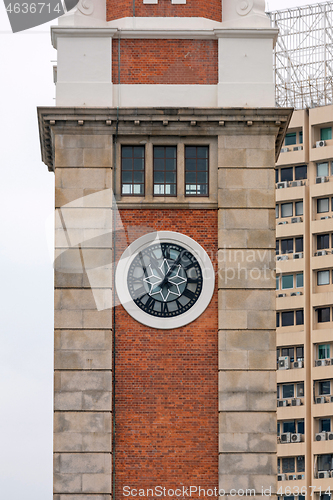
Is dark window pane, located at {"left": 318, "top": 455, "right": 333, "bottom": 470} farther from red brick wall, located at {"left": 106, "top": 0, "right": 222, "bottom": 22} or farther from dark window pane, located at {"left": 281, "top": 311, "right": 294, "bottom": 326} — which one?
red brick wall, located at {"left": 106, "top": 0, "right": 222, "bottom": 22}

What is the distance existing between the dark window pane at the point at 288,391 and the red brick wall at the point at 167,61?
1942 inches

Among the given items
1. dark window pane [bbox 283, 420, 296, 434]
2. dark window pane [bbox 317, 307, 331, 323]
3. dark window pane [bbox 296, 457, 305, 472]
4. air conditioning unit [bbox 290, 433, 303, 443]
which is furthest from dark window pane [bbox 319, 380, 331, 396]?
dark window pane [bbox 296, 457, 305, 472]

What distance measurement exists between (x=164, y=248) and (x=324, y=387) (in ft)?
162

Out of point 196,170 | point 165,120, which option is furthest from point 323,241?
point 165,120

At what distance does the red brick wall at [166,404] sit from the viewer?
113 feet

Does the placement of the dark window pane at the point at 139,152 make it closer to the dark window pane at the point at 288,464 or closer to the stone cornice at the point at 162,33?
the stone cornice at the point at 162,33

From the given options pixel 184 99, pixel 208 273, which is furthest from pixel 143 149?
pixel 208 273

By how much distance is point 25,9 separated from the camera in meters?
39.2

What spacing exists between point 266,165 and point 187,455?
353 inches

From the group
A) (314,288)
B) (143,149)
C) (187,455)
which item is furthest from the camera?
(314,288)

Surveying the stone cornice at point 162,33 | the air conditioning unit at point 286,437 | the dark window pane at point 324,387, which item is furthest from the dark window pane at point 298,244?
the stone cornice at point 162,33

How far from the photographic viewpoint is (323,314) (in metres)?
84.9

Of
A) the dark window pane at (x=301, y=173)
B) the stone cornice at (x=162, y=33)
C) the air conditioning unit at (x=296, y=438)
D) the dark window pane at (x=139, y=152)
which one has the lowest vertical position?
the air conditioning unit at (x=296, y=438)

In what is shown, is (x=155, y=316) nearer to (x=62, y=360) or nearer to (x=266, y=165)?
(x=62, y=360)
